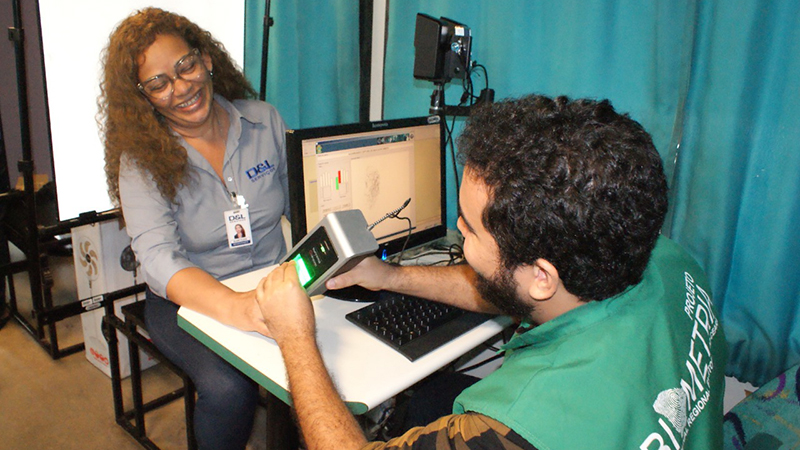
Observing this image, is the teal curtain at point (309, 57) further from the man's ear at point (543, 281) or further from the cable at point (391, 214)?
the man's ear at point (543, 281)

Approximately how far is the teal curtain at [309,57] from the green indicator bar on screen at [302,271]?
1.36m

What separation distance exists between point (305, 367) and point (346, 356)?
0.18m

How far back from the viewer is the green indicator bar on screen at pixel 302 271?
1015 millimetres

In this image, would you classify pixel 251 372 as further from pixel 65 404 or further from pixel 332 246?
pixel 65 404

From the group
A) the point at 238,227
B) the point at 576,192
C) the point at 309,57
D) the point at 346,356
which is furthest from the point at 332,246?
the point at 309,57

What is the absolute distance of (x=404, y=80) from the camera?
2.00 m

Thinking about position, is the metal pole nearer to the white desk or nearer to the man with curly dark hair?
the white desk

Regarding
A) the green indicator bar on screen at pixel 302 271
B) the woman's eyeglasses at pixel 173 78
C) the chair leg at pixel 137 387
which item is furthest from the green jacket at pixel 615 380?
the chair leg at pixel 137 387

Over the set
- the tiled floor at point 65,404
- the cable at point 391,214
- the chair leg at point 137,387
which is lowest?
the tiled floor at point 65,404

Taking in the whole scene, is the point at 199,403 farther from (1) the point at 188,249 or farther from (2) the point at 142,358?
(2) the point at 142,358

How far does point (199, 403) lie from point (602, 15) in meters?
1.51

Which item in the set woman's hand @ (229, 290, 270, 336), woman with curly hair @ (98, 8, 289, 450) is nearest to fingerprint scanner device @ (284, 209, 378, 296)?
woman's hand @ (229, 290, 270, 336)

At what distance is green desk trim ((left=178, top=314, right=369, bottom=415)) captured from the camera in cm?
89

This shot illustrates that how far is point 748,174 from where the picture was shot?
131cm
